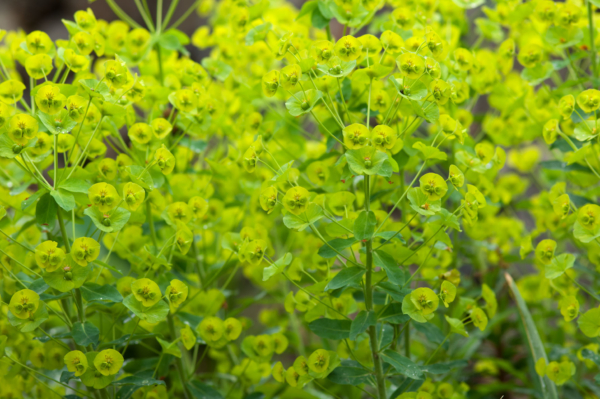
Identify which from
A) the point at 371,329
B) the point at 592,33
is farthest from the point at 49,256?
the point at 592,33

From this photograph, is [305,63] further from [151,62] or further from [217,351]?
[217,351]

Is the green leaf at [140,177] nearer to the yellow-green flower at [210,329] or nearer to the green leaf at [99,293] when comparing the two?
the green leaf at [99,293]

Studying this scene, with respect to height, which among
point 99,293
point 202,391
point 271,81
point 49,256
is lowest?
point 202,391

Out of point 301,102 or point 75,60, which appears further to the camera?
point 75,60

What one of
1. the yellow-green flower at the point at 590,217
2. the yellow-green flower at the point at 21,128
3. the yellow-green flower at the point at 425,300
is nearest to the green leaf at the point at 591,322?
the yellow-green flower at the point at 590,217

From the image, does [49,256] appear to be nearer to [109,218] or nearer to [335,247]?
[109,218]

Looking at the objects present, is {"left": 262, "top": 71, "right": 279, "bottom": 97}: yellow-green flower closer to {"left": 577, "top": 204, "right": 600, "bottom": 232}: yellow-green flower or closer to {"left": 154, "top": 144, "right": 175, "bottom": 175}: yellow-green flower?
{"left": 154, "top": 144, "right": 175, "bottom": 175}: yellow-green flower

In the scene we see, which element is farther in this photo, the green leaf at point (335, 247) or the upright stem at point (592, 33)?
the upright stem at point (592, 33)
